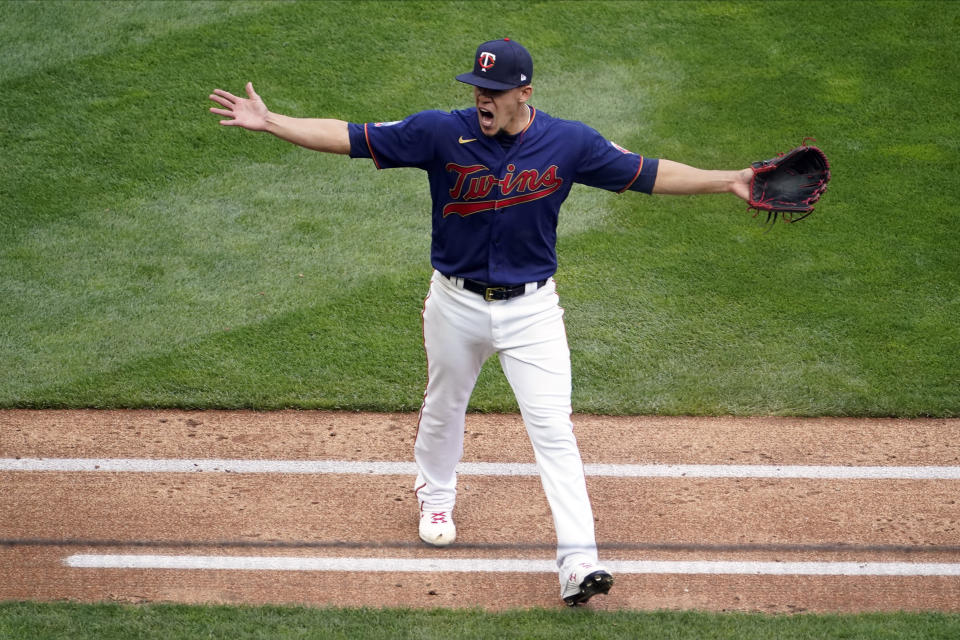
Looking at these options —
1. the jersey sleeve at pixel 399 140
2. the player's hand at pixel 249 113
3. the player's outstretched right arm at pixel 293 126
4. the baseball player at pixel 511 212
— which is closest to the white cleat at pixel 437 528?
the baseball player at pixel 511 212

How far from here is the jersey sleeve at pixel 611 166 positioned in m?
4.32

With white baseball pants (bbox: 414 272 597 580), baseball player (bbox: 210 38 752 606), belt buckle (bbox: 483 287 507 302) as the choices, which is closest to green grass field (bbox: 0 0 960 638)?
white baseball pants (bbox: 414 272 597 580)

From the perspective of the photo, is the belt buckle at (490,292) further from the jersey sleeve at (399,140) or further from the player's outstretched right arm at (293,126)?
the player's outstretched right arm at (293,126)

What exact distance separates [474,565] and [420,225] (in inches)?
120

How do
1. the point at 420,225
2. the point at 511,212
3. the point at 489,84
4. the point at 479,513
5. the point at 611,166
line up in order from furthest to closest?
the point at 420,225
the point at 479,513
the point at 611,166
the point at 511,212
the point at 489,84

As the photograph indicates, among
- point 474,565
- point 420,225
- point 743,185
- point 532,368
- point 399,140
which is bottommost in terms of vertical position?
point 474,565

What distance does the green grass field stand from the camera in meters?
5.78

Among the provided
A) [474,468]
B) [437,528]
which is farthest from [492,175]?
[474,468]

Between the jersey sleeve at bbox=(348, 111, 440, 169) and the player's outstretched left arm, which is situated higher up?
the jersey sleeve at bbox=(348, 111, 440, 169)

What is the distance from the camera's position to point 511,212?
13.9ft

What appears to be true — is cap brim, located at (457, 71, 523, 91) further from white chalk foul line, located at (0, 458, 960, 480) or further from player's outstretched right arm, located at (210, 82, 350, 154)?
white chalk foul line, located at (0, 458, 960, 480)

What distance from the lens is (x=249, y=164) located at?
25.2ft

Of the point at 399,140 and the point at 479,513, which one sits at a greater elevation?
the point at 399,140

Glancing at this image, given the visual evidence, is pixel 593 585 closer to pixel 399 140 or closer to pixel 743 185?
pixel 743 185
